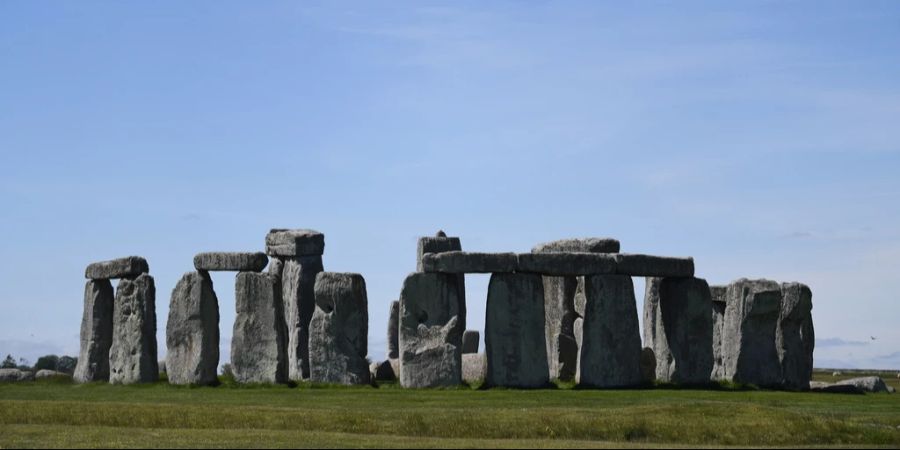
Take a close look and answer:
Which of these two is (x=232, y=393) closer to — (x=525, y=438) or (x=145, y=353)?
(x=145, y=353)

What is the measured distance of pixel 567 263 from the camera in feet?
133

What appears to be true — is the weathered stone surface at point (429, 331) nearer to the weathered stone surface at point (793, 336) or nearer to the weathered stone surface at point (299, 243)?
the weathered stone surface at point (299, 243)

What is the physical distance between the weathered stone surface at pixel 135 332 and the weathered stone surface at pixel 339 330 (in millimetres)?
4488

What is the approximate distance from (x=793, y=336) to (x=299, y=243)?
40.1 ft

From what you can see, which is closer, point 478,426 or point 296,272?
point 478,426

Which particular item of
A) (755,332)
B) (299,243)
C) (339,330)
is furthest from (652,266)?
(299,243)

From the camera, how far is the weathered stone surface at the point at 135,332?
4322 centimetres

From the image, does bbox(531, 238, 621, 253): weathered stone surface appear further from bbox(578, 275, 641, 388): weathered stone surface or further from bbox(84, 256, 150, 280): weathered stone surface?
bbox(84, 256, 150, 280): weathered stone surface

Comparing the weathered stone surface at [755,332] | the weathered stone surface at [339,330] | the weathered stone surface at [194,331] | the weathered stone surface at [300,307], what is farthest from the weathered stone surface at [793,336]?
the weathered stone surface at [194,331]

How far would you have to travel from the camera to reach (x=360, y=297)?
4122cm

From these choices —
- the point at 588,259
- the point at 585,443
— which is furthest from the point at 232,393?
the point at 585,443

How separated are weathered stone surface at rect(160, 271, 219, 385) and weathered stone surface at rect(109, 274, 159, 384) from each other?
647mm

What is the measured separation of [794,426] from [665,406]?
2.82 meters

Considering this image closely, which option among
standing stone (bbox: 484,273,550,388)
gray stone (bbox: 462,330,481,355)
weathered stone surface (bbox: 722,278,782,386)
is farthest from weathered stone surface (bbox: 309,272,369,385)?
gray stone (bbox: 462,330,481,355)
